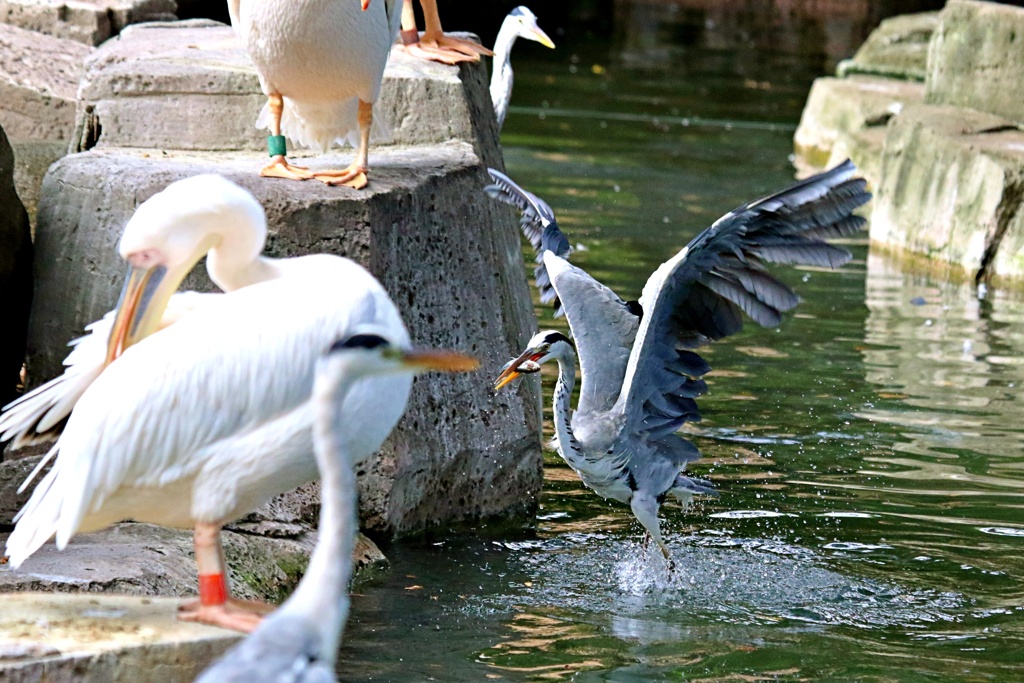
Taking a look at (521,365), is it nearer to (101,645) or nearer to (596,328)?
(596,328)

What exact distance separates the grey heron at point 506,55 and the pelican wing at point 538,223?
80.1 inches

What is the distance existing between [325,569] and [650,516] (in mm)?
2858

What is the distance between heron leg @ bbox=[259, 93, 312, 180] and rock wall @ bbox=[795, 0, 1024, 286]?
229 inches

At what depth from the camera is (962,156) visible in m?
10.1

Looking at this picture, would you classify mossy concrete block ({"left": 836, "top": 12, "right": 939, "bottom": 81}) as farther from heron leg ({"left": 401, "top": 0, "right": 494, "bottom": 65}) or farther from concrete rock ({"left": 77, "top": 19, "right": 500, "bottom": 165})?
concrete rock ({"left": 77, "top": 19, "right": 500, "bottom": 165})

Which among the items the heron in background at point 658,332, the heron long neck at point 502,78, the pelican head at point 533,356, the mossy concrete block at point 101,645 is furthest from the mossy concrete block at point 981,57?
the mossy concrete block at point 101,645

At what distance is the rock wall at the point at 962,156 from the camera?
9820 millimetres

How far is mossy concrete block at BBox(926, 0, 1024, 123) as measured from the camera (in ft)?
35.6

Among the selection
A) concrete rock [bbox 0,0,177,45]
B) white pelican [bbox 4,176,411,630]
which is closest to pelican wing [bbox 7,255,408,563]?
white pelican [bbox 4,176,411,630]

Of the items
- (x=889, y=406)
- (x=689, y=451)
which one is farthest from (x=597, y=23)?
(x=689, y=451)

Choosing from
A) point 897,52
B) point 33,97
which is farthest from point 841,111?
point 33,97

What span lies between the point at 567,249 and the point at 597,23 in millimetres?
19911

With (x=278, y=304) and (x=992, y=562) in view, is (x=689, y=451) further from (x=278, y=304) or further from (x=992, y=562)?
(x=278, y=304)

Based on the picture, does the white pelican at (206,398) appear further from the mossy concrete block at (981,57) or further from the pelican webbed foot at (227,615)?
the mossy concrete block at (981,57)
